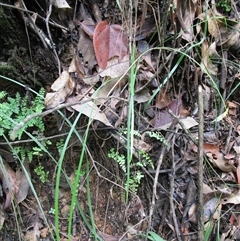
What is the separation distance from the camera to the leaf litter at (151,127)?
1.51m

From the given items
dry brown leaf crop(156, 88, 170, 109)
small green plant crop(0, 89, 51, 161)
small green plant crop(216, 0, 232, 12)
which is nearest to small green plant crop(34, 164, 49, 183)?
small green plant crop(0, 89, 51, 161)

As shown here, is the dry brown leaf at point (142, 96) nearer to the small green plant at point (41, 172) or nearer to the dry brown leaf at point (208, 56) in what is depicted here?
the dry brown leaf at point (208, 56)

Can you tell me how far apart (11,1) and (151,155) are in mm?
909

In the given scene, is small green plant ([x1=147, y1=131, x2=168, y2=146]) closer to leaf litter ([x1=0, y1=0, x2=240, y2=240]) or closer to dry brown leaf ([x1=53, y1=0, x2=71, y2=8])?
leaf litter ([x1=0, y1=0, x2=240, y2=240])

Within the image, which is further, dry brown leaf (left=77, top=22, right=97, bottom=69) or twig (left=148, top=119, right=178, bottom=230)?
dry brown leaf (left=77, top=22, right=97, bottom=69)

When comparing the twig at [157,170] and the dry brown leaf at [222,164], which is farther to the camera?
A: the dry brown leaf at [222,164]

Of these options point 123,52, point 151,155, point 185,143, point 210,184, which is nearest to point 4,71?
point 123,52

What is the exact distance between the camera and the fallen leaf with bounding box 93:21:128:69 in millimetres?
1576

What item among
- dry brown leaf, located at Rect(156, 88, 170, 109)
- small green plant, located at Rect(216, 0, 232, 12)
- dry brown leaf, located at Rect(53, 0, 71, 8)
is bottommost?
dry brown leaf, located at Rect(156, 88, 170, 109)

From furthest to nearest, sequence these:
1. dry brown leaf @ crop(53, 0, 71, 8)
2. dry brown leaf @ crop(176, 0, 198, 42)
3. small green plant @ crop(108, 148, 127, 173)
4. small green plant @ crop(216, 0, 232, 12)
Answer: small green plant @ crop(216, 0, 232, 12) → dry brown leaf @ crop(176, 0, 198, 42) → dry brown leaf @ crop(53, 0, 71, 8) → small green plant @ crop(108, 148, 127, 173)

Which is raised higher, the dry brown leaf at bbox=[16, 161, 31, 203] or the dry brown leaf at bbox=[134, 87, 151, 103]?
the dry brown leaf at bbox=[134, 87, 151, 103]

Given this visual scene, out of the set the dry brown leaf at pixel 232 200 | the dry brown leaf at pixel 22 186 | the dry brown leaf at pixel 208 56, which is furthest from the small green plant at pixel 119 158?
the dry brown leaf at pixel 208 56

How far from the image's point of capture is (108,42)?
1.61m

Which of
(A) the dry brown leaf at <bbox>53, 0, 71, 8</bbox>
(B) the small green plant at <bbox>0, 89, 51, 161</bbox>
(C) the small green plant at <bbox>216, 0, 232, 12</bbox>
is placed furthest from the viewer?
(C) the small green plant at <bbox>216, 0, 232, 12</bbox>
